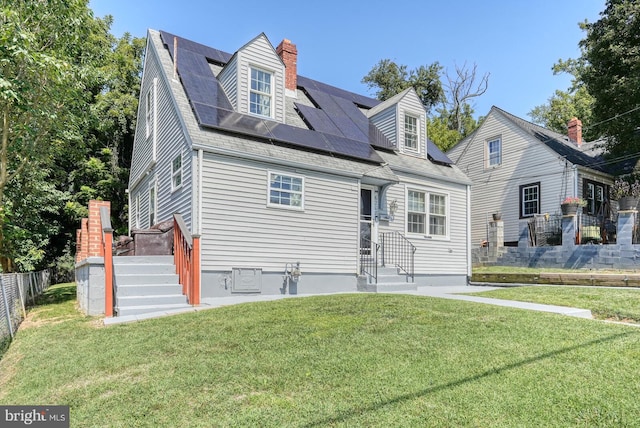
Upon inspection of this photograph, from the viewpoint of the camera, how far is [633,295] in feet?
25.5

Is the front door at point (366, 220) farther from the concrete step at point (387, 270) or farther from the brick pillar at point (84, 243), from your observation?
the brick pillar at point (84, 243)

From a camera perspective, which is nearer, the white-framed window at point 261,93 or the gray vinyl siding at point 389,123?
the white-framed window at point 261,93

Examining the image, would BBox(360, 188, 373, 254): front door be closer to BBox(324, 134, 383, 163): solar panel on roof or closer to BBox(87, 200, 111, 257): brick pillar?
BBox(324, 134, 383, 163): solar panel on roof

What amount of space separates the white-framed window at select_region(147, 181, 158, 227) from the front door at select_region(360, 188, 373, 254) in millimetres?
5823

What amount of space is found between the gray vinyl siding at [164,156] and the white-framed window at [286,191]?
1.84 meters

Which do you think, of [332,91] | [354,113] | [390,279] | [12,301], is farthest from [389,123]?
[12,301]

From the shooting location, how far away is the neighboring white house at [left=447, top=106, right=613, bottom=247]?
17.6m

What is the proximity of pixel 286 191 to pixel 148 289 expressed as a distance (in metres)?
3.74

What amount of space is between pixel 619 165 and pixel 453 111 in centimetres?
1691

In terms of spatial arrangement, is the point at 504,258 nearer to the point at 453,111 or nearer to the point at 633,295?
the point at 633,295

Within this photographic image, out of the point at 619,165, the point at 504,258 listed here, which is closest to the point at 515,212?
the point at 504,258

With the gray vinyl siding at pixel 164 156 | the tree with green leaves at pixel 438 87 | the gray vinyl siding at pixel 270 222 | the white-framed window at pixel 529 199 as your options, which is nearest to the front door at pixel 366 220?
the gray vinyl siding at pixel 270 222

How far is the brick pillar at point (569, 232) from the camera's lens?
13930mm

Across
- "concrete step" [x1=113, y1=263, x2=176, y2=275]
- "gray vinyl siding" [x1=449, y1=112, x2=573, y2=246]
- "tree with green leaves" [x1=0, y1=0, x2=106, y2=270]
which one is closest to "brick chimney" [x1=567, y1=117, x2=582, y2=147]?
"gray vinyl siding" [x1=449, y1=112, x2=573, y2=246]
